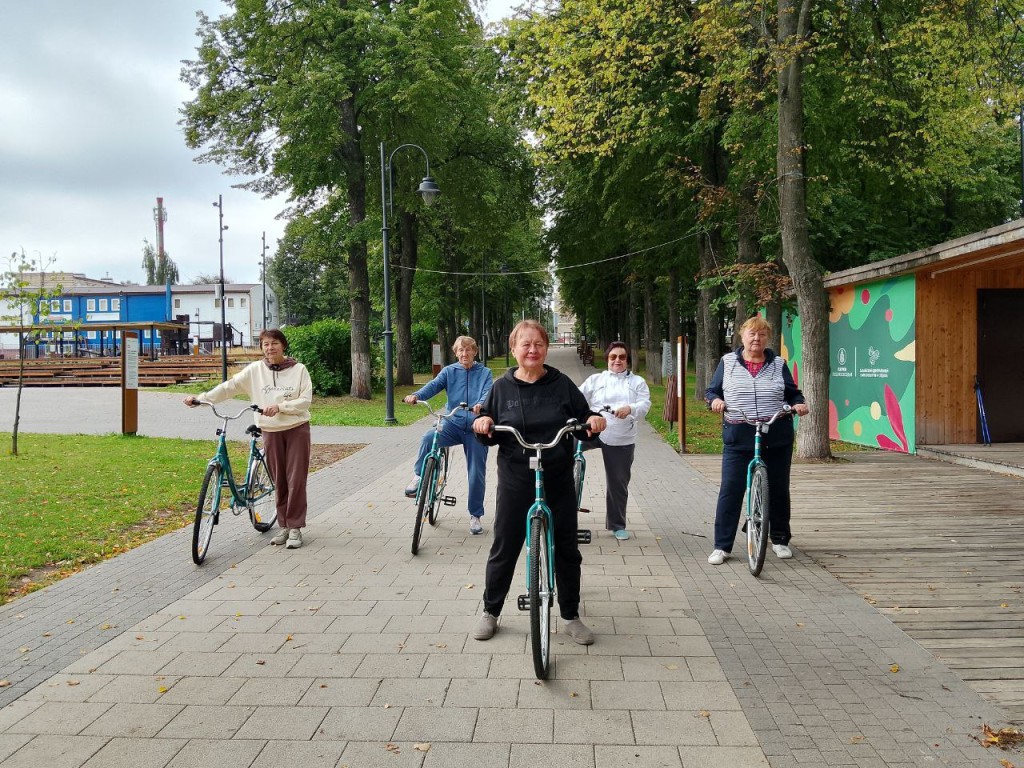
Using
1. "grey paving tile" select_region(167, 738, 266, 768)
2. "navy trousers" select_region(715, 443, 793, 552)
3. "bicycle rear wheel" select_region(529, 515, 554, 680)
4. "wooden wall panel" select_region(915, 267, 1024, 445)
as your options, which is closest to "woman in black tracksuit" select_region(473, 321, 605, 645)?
"bicycle rear wheel" select_region(529, 515, 554, 680)

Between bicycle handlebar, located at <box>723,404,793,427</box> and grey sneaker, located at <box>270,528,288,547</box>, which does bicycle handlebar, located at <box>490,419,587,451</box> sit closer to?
bicycle handlebar, located at <box>723,404,793,427</box>

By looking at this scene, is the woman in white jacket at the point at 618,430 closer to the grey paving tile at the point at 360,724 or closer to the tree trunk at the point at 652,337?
the grey paving tile at the point at 360,724

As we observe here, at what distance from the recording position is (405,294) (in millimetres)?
30344

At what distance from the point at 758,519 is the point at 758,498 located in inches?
6.0

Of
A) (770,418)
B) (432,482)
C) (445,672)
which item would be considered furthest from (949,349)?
(445,672)

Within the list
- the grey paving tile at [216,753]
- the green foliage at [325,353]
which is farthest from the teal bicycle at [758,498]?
the green foliage at [325,353]

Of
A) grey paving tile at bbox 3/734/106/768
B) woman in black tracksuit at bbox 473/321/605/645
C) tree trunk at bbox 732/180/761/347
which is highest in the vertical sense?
tree trunk at bbox 732/180/761/347

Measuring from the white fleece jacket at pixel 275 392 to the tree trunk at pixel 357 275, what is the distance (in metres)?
17.6

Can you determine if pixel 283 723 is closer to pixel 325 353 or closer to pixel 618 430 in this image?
pixel 618 430

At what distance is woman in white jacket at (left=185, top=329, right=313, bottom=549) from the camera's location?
7027mm

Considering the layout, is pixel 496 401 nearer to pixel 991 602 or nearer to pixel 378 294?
pixel 991 602

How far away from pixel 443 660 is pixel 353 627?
2.66 ft

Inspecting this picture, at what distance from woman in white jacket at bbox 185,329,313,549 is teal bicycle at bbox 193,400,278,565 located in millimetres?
149

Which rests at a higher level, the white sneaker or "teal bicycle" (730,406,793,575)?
"teal bicycle" (730,406,793,575)
